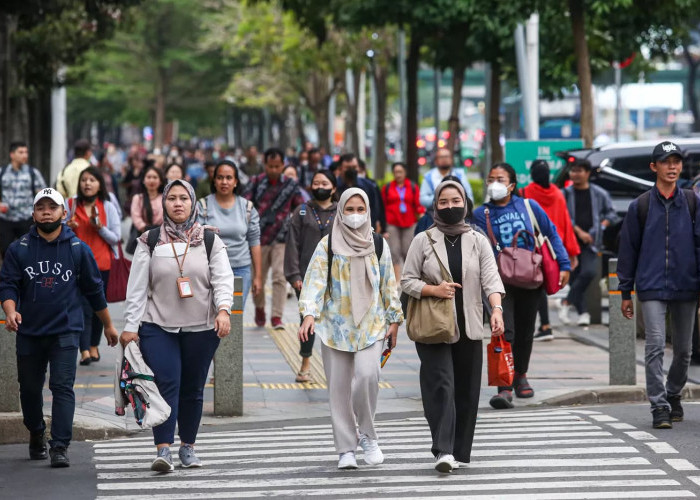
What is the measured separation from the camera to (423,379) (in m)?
8.45

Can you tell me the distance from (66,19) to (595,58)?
9.72 meters

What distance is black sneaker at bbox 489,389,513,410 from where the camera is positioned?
35.9 feet

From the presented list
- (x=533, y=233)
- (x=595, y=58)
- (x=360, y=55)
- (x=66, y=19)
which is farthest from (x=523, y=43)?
(x=360, y=55)

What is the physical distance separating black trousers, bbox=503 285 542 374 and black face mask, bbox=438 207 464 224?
2.57m

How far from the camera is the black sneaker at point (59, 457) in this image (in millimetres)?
8758

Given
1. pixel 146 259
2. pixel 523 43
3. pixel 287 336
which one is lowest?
pixel 287 336

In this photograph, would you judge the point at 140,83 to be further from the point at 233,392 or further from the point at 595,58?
the point at 233,392

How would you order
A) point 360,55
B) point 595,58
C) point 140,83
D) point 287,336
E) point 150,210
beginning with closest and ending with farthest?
point 150,210, point 287,336, point 595,58, point 360,55, point 140,83

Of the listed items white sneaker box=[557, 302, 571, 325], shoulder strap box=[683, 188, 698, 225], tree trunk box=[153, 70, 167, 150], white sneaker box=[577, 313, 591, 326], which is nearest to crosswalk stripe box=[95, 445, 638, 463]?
shoulder strap box=[683, 188, 698, 225]

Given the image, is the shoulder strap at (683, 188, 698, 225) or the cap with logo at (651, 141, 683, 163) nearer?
the cap with logo at (651, 141, 683, 163)

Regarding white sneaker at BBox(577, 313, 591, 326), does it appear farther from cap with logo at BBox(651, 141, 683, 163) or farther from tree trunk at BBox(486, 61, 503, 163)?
tree trunk at BBox(486, 61, 503, 163)

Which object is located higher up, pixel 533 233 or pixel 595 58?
pixel 595 58

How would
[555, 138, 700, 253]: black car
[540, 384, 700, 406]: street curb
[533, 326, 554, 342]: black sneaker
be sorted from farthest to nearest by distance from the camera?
[555, 138, 700, 253]: black car
[533, 326, 554, 342]: black sneaker
[540, 384, 700, 406]: street curb

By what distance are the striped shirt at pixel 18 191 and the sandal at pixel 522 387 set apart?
611 cm
